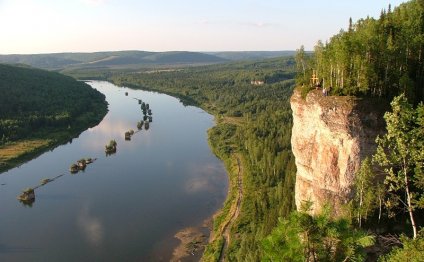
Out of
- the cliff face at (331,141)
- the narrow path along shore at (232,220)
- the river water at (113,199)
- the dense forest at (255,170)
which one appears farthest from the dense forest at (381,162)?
the river water at (113,199)

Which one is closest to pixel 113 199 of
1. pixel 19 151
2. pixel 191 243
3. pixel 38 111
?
pixel 191 243

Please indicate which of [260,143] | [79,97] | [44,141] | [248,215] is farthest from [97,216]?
[79,97]

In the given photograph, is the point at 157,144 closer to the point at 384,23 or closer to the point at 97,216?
the point at 97,216

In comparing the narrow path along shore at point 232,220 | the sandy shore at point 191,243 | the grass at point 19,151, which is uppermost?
the grass at point 19,151

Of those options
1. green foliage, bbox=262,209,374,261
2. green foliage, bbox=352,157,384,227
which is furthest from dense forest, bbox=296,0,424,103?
green foliage, bbox=262,209,374,261

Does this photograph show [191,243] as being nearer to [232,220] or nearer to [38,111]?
[232,220]

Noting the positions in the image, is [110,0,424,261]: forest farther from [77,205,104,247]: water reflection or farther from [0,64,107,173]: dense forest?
[0,64,107,173]: dense forest

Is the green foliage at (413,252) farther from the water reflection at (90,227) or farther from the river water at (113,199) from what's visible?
the water reflection at (90,227)
